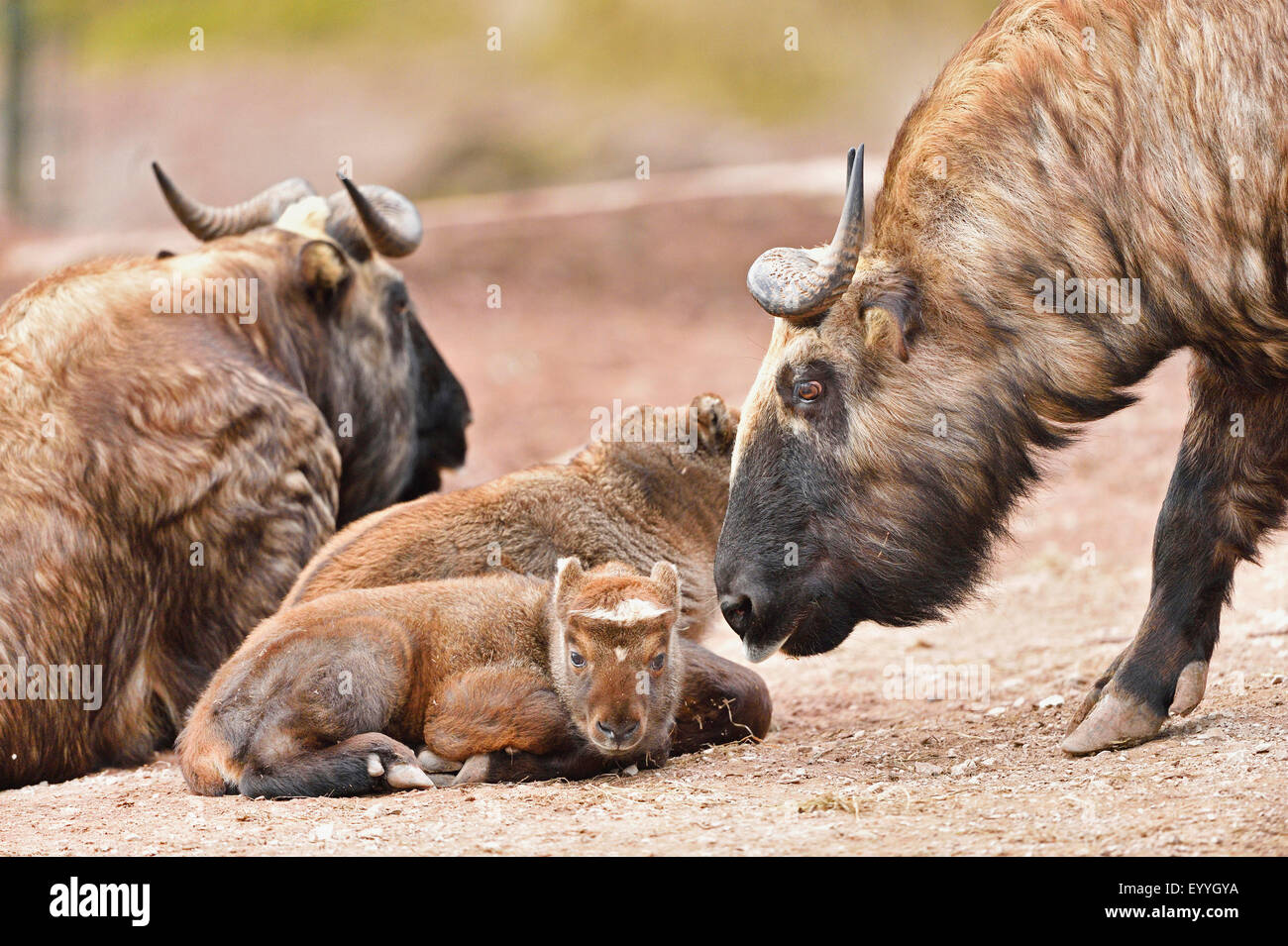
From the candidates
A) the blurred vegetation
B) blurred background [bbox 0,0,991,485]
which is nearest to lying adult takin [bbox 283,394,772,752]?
blurred background [bbox 0,0,991,485]

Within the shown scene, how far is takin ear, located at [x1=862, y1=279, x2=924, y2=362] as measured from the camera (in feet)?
15.5

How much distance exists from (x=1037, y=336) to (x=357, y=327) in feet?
11.6

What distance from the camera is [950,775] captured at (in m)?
4.80

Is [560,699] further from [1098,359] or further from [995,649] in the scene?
[995,649]

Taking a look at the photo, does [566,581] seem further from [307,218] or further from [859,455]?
[307,218]

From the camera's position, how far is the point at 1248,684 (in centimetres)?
559

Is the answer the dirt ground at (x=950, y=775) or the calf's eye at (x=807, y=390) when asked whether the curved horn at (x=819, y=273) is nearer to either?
the calf's eye at (x=807, y=390)

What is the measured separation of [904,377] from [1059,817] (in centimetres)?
144

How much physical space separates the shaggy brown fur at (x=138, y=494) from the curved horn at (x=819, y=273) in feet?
7.58

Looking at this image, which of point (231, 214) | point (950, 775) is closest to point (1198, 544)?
point (950, 775)

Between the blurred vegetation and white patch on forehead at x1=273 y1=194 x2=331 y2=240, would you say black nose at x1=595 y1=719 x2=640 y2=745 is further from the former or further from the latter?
the blurred vegetation

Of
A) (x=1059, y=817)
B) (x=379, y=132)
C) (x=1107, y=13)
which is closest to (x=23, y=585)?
(x=1059, y=817)

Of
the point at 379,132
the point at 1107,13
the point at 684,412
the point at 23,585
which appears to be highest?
the point at 379,132

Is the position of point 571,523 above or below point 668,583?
above
